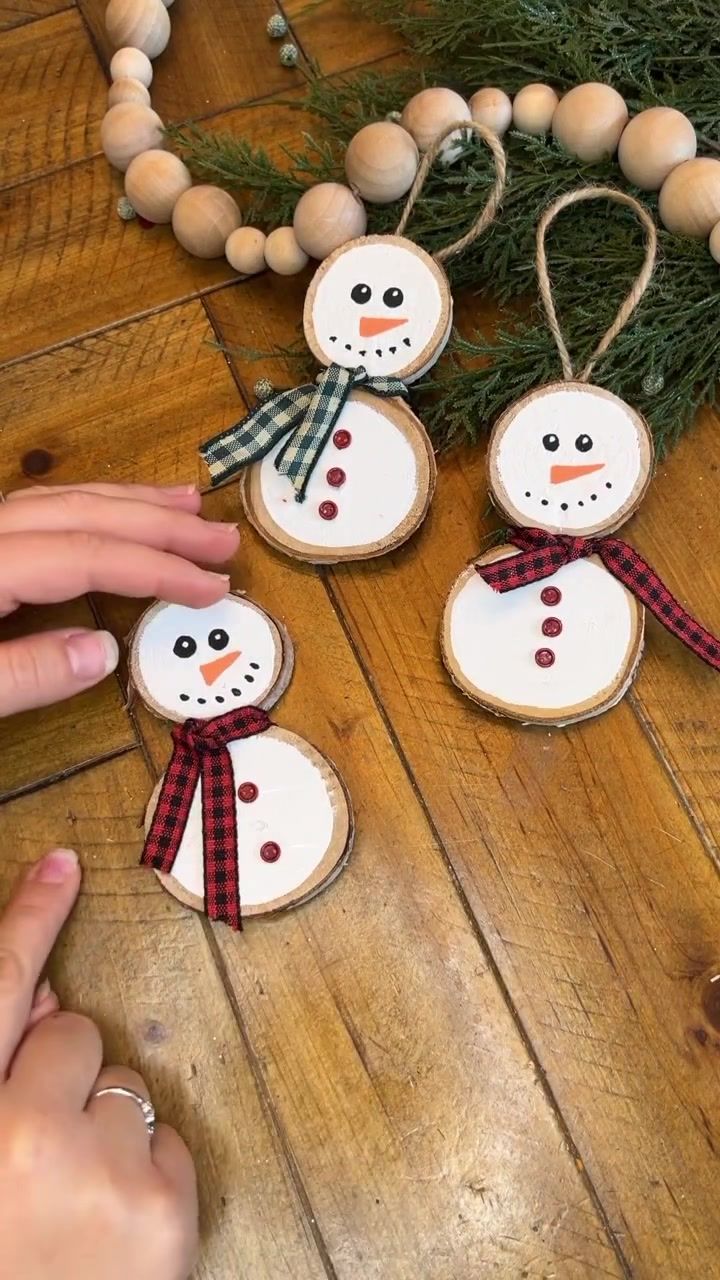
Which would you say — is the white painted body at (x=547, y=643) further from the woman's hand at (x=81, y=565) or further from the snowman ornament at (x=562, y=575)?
the woman's hand at (x=81, y=565)

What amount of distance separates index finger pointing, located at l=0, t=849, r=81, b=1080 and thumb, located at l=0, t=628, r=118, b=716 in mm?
140

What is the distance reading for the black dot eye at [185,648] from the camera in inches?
32.4

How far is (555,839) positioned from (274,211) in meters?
0.63

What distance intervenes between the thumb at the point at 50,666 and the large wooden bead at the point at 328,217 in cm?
39

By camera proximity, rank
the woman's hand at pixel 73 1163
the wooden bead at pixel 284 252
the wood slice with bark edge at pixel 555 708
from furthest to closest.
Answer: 1. the wooden bead at pixel 284 252
2. the wood slice with bark edge at pixel 555 708
3. the woman's hand at pixel 73 1163

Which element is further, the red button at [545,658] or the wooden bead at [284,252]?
the wooden bead at [284,252]

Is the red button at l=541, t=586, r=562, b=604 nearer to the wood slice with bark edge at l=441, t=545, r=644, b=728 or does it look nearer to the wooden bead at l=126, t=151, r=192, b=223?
the wood slice with bark edge at l=441, t=545, r=644, b=728

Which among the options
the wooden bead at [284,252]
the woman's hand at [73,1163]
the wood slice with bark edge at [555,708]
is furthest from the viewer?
the wooden bead at [284,252]

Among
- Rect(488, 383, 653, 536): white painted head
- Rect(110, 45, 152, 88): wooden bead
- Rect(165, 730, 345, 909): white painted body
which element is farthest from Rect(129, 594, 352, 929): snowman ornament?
Rect(110, 45, 152, 88): wooden bead

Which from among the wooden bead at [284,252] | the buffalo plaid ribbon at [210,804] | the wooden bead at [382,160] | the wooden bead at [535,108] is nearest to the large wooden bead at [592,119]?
the wooden bead at [535,108]

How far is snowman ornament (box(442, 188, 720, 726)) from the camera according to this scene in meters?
0.80

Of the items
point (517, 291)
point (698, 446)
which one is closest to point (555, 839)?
point (698, 446)

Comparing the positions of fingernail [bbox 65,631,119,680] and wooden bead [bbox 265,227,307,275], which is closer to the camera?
fingernail [bbox 65,631,119,680]

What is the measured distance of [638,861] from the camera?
2.66ft
